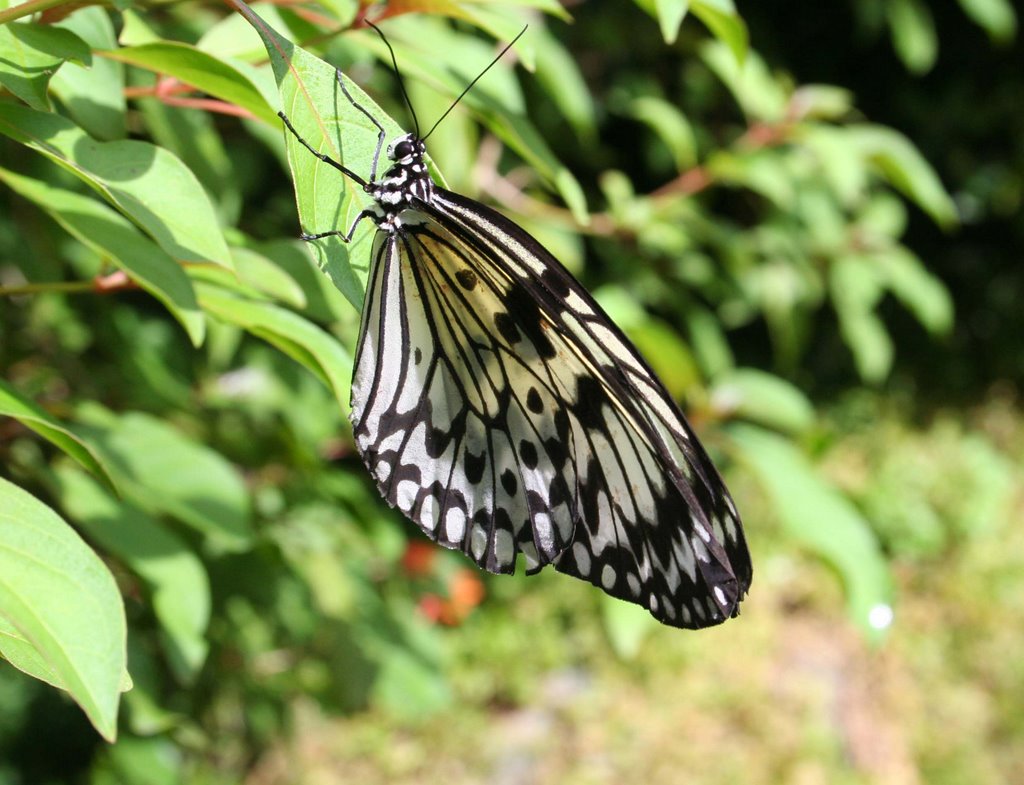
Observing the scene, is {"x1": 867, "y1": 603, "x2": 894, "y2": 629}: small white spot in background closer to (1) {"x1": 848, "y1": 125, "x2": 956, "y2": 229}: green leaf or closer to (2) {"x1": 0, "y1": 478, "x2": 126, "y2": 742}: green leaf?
(1) {"x1": 848, "y1": 125, "x2": 956, "y2": 229}: green leaf

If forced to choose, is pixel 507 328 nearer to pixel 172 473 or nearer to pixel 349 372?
pixel 349 372

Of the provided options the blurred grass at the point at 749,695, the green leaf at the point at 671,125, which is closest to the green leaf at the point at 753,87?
the green leaf at the point at 671,125

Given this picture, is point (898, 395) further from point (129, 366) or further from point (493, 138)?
point (129, 366)

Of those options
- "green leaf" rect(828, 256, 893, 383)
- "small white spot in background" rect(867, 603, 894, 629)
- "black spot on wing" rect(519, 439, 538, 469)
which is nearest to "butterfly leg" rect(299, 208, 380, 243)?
"black spot on wing" rect(519, 439, 538, 469)

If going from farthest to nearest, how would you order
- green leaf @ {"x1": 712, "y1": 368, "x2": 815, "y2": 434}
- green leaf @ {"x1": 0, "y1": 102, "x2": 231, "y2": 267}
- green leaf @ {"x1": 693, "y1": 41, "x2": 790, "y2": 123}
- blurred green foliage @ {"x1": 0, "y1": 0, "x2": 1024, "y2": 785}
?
1. green leaf @ {"x1": 693, "y1": 41, "x2": 790, "y2": 123}
2. green leaf @ {"x1": 712, "y1": 368, "x2": 815, "y2": 434}
3. blurred green foliage @ {"x1": 0, "y1": 0, "x2": 1024, "y2": 785}
4. green leaf @ {"x1": 0, "y1": 102, "x2": 231, "y2": 267}

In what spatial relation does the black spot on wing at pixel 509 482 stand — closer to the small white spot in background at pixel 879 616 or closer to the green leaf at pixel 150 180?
the green leaf at pixel 150 180
